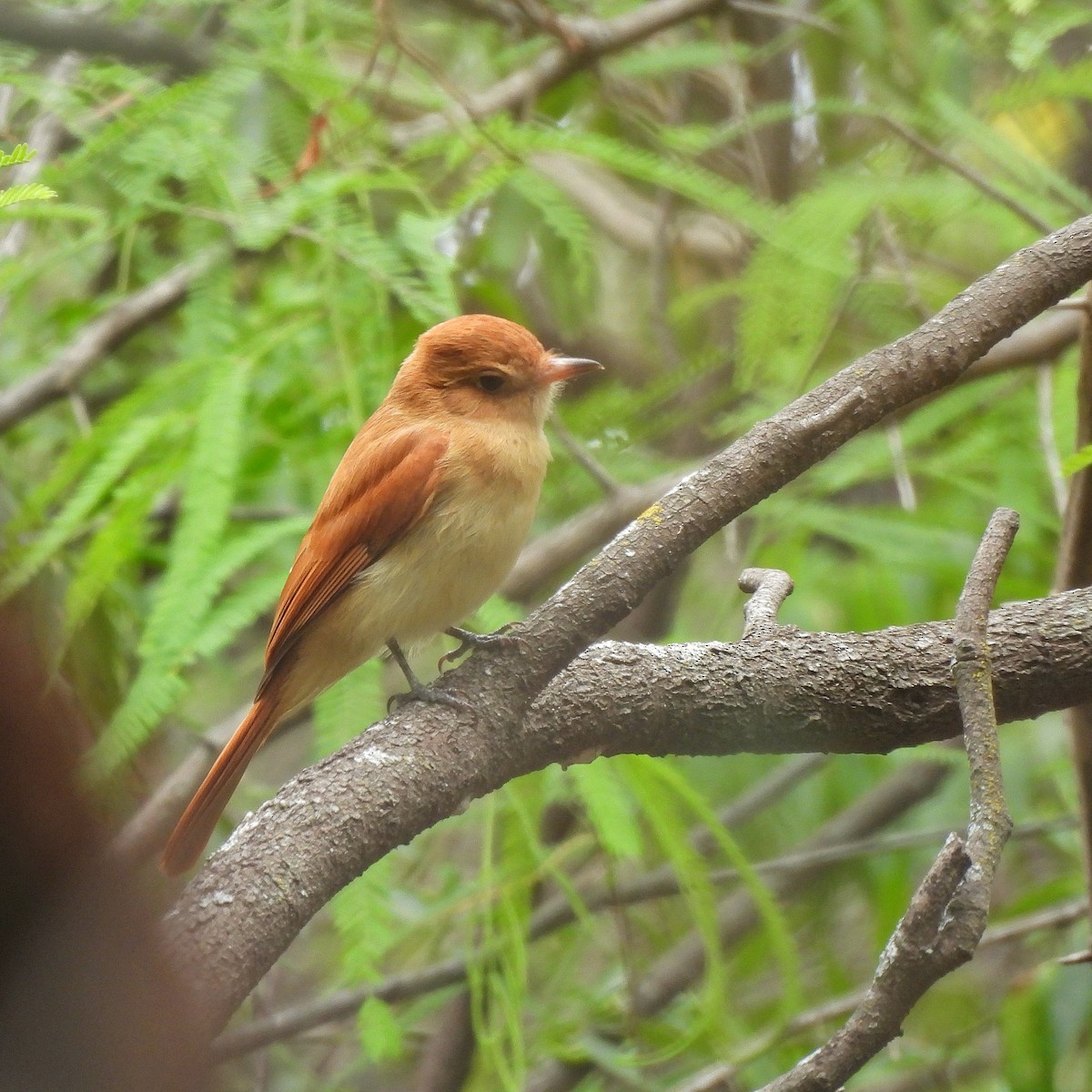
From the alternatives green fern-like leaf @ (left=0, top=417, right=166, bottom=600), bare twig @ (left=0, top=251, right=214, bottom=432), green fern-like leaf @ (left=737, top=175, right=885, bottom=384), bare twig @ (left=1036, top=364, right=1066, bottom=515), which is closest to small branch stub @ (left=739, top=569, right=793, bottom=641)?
bare twig @ (left=1036, top=364, right=1066, bottom=515)

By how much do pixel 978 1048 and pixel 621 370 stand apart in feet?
11.2

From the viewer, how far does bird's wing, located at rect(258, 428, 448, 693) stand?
3.33m

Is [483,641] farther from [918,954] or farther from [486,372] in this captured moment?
[918,954]

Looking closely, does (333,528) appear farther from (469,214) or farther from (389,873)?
(469,214)

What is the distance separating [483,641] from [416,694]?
23cm

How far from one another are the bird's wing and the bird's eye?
30 cm

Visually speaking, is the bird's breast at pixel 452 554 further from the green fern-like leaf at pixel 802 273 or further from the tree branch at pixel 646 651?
the green fern-like leaf at pixel 802 273

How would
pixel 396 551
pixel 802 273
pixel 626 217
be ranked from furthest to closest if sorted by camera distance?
pixel 626 217, pixel 802 273, pixel 396 551

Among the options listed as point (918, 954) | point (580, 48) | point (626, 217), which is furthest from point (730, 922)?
point (626, 217)

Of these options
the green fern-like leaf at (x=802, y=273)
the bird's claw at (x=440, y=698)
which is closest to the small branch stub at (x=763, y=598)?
the bird's claw at (x=440, y=698)

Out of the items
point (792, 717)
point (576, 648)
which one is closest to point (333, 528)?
point (576, 648)

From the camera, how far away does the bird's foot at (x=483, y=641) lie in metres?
2.44

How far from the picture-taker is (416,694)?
2688mm

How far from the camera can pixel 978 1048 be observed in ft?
18.2
